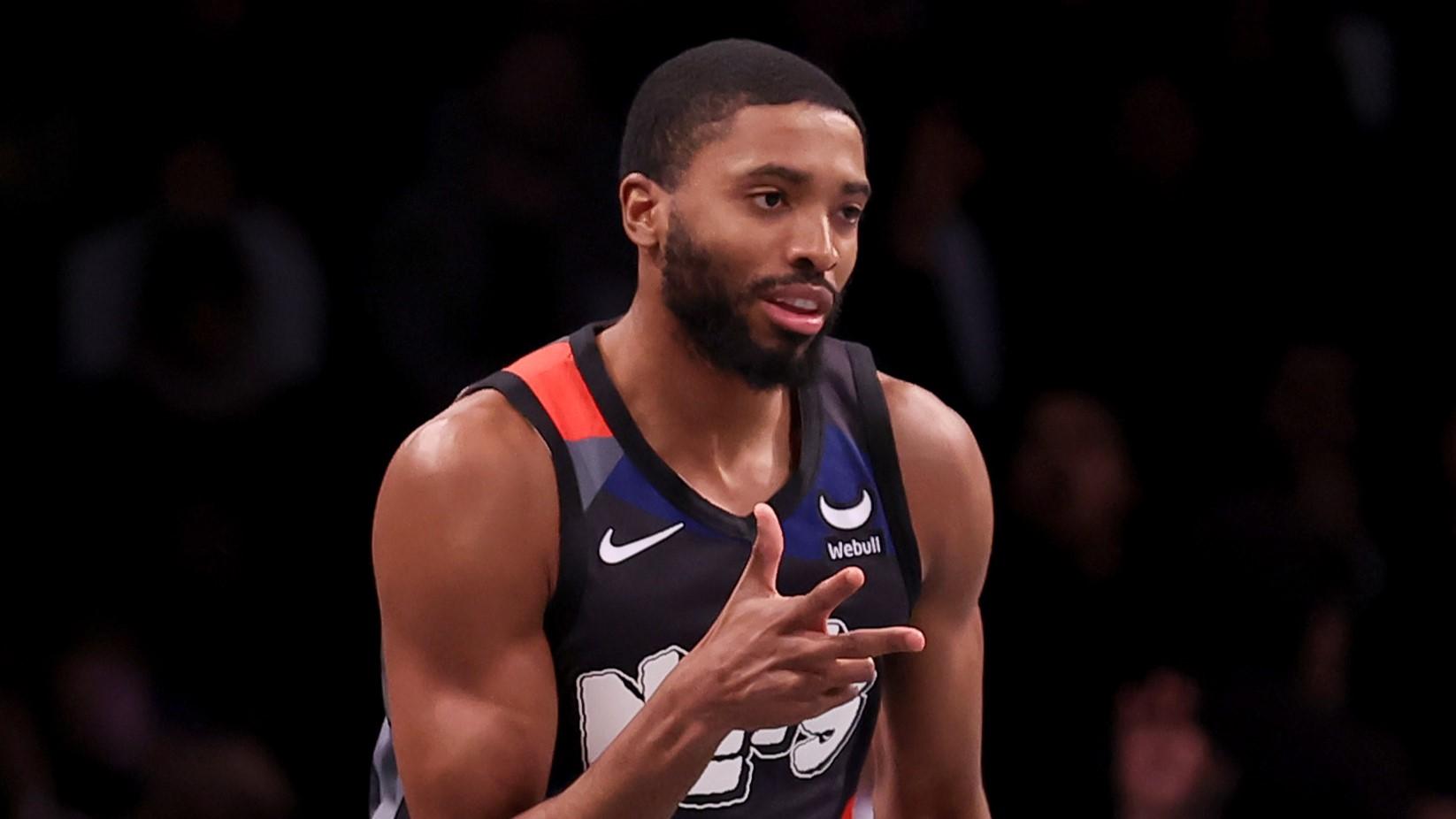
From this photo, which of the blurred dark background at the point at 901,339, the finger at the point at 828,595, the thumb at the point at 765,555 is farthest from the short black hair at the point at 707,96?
the blurred dark background at the point at 901,339

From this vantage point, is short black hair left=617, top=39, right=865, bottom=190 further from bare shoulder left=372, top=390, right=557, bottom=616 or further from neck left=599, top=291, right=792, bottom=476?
bare shoulder left=372, top=390, right=557, bottom=616

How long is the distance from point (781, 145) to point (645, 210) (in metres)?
0.21

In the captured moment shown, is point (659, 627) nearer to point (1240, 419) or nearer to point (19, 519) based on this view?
point (19, 519)

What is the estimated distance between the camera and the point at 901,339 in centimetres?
528

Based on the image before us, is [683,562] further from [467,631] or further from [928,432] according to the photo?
[928,432]

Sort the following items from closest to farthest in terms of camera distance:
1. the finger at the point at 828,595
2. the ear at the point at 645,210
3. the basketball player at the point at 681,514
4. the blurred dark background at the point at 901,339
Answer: the finger at the point at 828,595 → the basketball player at the point at 681,514 → the ear at the point at 645,210 → the blurred dark background at the point at 901,339

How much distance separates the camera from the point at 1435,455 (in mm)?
5625

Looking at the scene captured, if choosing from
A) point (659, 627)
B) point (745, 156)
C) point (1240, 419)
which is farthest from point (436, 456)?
point (1240, 419)

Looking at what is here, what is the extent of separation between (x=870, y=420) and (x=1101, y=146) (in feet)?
10.5

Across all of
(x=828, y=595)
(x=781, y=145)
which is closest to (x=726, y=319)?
(x=781, y=145)

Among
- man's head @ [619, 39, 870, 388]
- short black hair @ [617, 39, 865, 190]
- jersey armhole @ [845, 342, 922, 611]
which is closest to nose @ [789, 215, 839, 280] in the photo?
man's head @ [619, 39, 870, 388]

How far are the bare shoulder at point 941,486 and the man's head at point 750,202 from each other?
0.69 feet

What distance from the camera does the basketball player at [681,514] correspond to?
8.30 feet

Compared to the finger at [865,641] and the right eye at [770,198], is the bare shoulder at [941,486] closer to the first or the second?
the right eye at [770,198]
